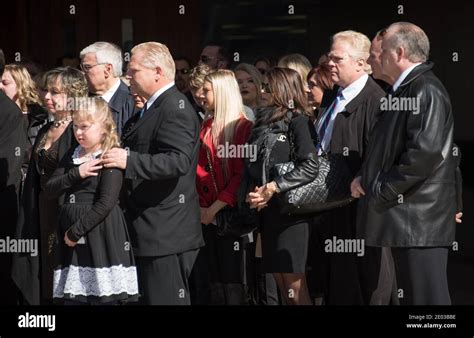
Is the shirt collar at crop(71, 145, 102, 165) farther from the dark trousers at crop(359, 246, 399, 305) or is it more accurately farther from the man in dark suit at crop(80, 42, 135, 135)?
the dark trousers at crop(359, 246, 399, 305)

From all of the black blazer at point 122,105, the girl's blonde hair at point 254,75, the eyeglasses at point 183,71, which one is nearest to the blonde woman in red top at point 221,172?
the black blazer at point 122,105

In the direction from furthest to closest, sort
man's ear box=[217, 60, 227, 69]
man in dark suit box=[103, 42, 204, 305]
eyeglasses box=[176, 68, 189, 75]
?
eyeglasses box=[176, 68, 189, 75]
man's ear box=[217, 60, 227, 69]
man in dark suit box=[103, 42, 204, 305]

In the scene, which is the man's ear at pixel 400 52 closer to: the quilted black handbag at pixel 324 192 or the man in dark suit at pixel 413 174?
the man in dark suit at pixel 413 174

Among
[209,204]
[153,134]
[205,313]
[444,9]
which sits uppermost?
[444,9]

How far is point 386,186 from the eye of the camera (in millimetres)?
6246

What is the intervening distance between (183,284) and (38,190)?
1245 millimetres

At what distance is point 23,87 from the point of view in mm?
8648

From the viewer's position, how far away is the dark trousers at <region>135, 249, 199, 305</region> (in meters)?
6.74

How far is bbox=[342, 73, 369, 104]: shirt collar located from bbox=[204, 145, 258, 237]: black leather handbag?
0.88 meters

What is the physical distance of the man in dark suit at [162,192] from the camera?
21.9ft

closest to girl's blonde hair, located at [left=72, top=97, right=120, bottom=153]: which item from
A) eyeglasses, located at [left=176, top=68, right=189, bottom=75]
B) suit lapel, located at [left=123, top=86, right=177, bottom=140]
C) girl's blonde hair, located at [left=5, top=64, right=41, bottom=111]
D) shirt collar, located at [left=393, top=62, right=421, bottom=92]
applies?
suit lapel, located at [left=123, top=86, right=177, bottom=140]

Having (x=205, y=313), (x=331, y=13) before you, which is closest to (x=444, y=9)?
(x=331, y=13)

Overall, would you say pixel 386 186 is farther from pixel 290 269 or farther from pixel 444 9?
pixel 444 9

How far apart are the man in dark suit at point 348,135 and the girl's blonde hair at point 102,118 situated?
3.90 ft
